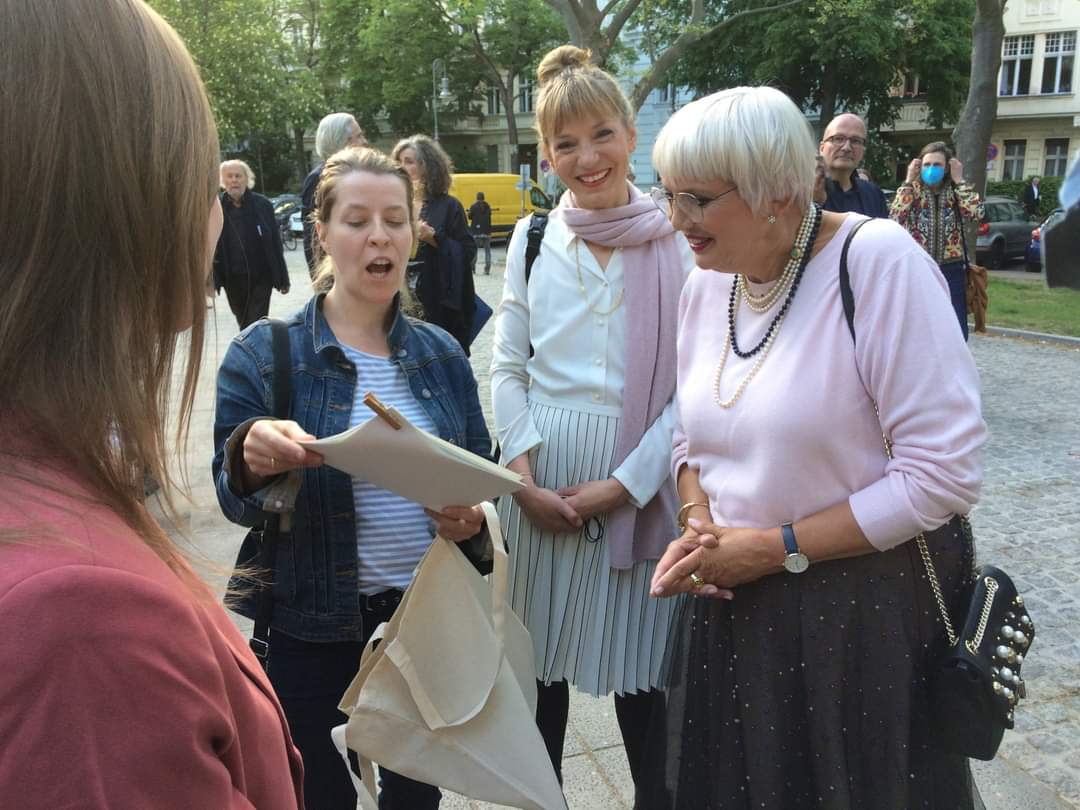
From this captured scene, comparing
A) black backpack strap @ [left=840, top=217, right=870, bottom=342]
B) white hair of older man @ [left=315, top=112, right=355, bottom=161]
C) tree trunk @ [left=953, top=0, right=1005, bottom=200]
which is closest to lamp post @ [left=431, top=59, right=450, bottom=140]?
tree trunk @ [left=953, top=0, right=1005, bottom=200]

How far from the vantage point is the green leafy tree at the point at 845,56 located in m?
30.0

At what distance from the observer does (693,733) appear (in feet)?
6.48

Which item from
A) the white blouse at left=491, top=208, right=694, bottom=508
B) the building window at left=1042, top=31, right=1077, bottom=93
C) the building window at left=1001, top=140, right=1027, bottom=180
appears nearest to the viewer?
the white blouse at left=491, top=208, right=694, bottom=508

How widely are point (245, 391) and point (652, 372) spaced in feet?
3.48

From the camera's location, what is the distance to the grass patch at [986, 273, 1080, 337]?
12016mm

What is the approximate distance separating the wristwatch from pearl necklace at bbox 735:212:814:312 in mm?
477

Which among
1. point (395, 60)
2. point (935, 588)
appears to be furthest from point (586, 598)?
point (395, 60)

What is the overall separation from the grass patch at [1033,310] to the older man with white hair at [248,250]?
8987 mm

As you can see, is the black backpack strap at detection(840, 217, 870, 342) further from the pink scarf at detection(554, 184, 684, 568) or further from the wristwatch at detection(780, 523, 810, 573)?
the pink scarf at detection(554, 184, 684, 568)

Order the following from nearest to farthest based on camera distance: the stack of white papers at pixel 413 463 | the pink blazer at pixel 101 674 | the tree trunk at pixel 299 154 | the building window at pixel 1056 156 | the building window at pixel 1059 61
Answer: the pink blazer at pixel 101 674 → the stack of white papers at pixel 413 463 → the building window at pixel 1059 61 → the building window at pixel 1056 156 → the tree trunk at pixel 299 154

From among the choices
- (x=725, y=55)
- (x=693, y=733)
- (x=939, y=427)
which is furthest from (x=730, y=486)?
(x=725, y=55)

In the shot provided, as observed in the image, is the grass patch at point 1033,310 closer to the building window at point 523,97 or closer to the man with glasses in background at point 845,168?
the man with glasses in background at point 845,168

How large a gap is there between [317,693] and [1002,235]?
22483mm

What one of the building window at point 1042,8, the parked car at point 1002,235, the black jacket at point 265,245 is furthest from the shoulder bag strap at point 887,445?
the building window at point 1042,8
